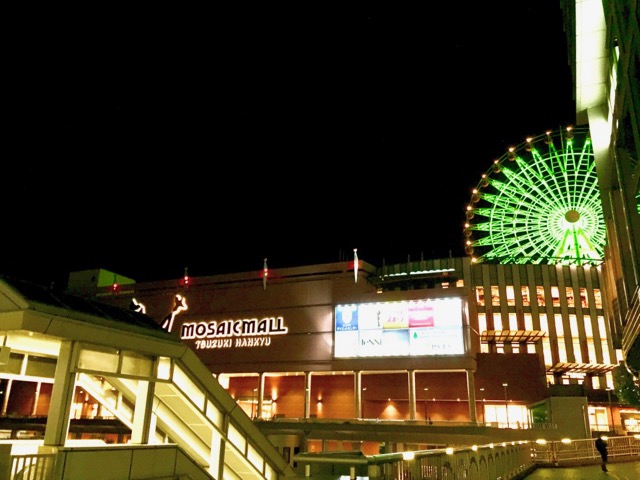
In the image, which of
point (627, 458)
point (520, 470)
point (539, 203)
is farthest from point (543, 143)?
point (520, 470)

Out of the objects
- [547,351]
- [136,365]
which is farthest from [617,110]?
A: [547,351]

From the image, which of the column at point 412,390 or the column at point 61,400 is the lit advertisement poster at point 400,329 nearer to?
the column at point 412,390

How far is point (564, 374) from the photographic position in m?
59.7

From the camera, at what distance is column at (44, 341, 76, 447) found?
865 centimetres

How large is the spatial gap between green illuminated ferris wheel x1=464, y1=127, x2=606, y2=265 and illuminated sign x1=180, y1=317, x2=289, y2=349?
24.7 m

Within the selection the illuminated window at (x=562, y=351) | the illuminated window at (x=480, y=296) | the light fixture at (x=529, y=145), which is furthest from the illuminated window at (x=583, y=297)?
the light fixture at (x=529, y=145)

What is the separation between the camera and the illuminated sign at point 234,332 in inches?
2024

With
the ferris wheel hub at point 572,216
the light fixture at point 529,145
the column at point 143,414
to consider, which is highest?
the light fixture at point 529,145

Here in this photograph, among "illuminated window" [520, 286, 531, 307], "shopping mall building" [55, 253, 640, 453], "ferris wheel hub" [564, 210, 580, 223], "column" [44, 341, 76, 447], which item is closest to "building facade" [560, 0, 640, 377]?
"column" [44, 341, 76, 447]

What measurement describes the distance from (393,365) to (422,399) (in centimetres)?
570

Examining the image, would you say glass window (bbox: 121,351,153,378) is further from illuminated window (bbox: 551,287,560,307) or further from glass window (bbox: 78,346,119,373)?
illuminated window (bbox: 551,287,560,307)

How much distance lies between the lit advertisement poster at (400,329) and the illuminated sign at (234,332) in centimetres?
694

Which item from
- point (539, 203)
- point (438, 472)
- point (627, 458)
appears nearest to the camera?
point (438, 472)

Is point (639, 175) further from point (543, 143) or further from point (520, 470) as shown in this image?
point (543, 143)
